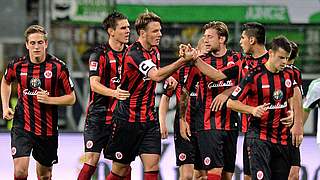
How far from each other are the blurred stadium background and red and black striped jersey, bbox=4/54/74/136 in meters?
3.45

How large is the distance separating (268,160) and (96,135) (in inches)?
81.0

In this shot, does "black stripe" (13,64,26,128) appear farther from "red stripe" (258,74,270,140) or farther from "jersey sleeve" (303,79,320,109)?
"jersey sleeve" (303,79,320,109)

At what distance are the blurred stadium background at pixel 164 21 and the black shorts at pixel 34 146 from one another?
10.9 ft

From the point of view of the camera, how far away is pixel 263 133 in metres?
8.88

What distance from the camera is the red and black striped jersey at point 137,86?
29.7 ft

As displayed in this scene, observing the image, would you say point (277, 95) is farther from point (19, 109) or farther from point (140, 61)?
point (19, 109)

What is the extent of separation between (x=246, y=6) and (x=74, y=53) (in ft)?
8.02

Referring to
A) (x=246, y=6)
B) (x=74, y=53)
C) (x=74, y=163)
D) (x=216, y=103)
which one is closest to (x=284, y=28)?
(x=246, y=6)

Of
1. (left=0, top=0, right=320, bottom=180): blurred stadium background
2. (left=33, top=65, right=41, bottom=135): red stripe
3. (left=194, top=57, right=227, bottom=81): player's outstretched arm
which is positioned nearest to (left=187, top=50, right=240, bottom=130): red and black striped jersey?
(left=194, top=57, right=227, bottom=81): player's outstretched arm

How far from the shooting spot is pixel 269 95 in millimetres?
8828

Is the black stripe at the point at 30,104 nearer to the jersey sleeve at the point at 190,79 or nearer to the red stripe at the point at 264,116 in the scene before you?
the jersey sleeve at the point at 190,79

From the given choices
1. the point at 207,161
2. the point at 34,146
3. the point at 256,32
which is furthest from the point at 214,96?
the point at 34,146

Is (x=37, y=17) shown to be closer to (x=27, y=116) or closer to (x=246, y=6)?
(x=246, y=6)

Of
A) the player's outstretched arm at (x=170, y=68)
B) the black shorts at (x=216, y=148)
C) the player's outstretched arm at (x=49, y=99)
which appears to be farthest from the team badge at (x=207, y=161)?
the player's outstretched arm at (x=49, y=99)
